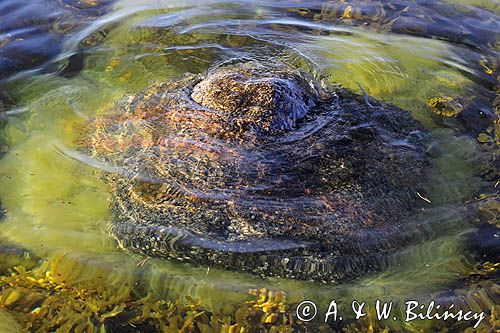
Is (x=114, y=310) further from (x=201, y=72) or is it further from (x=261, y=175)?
(x=201, y=72)

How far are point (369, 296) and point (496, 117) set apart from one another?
10.6 ft

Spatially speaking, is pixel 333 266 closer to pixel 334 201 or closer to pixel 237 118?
pixel 334 201

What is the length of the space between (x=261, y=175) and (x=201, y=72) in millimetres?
2406

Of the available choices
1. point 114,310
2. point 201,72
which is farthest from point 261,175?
point 201,72

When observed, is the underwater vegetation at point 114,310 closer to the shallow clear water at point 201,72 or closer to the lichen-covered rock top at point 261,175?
the shallow clear water at point 201,72

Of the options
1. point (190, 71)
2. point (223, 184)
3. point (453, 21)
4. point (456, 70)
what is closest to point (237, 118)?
point (223, 184)

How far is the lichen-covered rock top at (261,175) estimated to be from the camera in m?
3.77

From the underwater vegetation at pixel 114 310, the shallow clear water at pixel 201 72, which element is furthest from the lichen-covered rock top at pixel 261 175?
the underwater vegetation at pixel 114 310

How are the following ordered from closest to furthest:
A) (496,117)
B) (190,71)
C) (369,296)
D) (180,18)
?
(369,296)
(496,117)
(190,71)
(180,18)

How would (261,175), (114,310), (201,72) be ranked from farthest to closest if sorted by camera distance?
(201,72)
(261,175)
(114,310)

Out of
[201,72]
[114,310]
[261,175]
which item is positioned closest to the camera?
[114,310]

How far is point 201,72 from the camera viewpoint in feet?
20.0

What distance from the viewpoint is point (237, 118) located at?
14.7 ft

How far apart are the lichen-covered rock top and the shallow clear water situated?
6.8 inches
